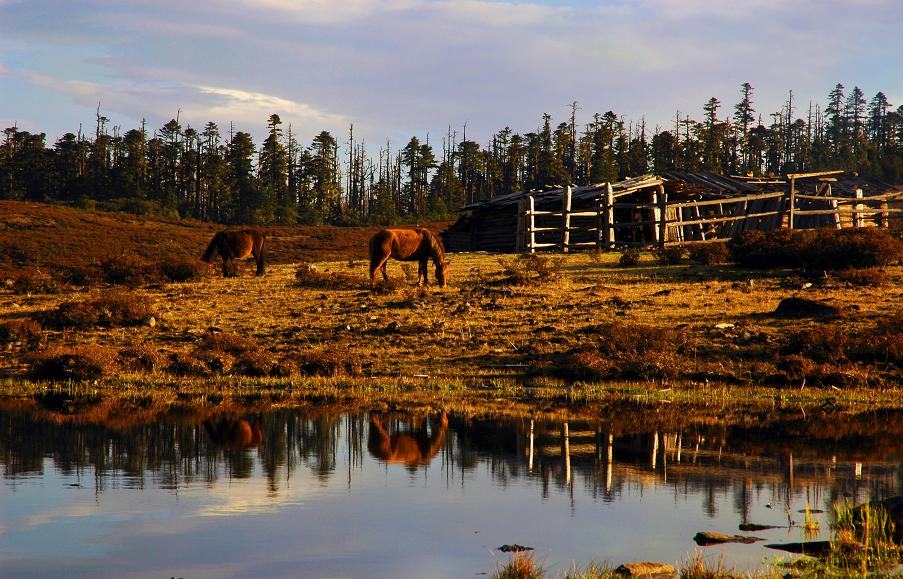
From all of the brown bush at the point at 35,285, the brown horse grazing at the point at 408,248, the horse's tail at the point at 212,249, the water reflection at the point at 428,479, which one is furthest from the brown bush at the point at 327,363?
the horse's tail at the point at 212,249

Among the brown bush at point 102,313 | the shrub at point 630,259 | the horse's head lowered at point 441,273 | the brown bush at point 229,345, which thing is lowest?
the brown bush at point 229,345

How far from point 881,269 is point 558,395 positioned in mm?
14229

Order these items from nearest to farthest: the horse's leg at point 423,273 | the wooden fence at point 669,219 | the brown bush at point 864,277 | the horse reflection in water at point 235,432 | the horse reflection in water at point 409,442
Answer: the horse reflection in water at point 409,442, the horse reflection in water at point 235,432, the brown bush at point 864,277, the horse's leg at point 423,273, the wooden fence at point 669,219

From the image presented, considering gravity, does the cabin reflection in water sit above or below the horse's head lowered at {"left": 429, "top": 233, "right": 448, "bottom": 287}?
below

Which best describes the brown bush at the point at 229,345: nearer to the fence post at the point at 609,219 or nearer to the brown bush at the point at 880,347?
the brown bush at the point at 880,347

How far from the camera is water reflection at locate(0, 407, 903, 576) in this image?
7.64m

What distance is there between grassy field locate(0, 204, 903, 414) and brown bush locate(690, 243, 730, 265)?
92 centimetres

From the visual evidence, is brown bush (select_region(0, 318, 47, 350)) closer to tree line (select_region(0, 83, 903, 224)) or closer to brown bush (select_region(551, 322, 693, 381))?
brown bush (select_region(551, 322, 693, 381))

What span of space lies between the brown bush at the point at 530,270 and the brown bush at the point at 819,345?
906 centimetres

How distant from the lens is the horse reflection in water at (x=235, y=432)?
1166cm

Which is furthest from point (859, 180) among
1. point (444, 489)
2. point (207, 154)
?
point (207, 154)

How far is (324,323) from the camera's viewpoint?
69.1ft

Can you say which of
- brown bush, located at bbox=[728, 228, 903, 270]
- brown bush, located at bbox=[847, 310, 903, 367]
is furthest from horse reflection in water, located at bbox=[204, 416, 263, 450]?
brown bush, located at bbox=[728, 228, 903, 270]

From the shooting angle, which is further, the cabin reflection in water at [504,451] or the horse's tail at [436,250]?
the horse's tail at [436,250]
